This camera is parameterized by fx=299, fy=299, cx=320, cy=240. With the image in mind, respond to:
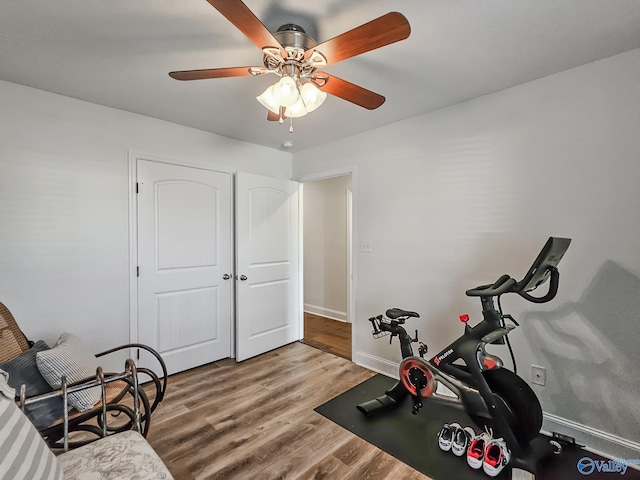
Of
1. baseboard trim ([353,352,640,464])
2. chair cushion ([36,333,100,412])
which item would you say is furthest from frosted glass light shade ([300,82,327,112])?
baseboard trim ([353,352,640,464])

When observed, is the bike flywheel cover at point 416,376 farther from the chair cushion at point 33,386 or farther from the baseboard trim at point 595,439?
the chair cushion at point 33,386

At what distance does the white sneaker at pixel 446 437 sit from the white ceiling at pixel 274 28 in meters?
2.33

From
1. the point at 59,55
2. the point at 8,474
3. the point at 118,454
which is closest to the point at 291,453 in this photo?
the point at 118,454

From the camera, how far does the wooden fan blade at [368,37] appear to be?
110cm

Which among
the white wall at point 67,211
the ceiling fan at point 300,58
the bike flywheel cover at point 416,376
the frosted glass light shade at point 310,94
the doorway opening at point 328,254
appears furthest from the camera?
the doorway opening at point 328,254

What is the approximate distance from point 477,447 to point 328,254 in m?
3.46

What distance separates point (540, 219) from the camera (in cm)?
207

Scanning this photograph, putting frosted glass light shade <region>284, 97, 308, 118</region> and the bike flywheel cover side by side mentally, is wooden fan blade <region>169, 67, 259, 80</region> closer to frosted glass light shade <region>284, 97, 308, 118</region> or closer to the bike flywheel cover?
frosted glass light shade <region>284, 97, 308, 118</region>

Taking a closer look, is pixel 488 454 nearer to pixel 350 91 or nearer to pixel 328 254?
pixel 350 91

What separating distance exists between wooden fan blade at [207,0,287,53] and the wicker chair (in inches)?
59.1

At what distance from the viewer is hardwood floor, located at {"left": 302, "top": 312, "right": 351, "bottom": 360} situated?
3583 millimetres

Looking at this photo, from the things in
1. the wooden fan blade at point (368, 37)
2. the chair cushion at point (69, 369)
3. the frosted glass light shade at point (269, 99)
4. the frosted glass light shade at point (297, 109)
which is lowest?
the chair cushion at point (69, 369)

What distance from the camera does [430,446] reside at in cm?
191

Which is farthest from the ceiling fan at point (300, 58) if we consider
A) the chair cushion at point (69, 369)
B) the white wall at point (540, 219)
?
the chair cushion at point (69, 369)
